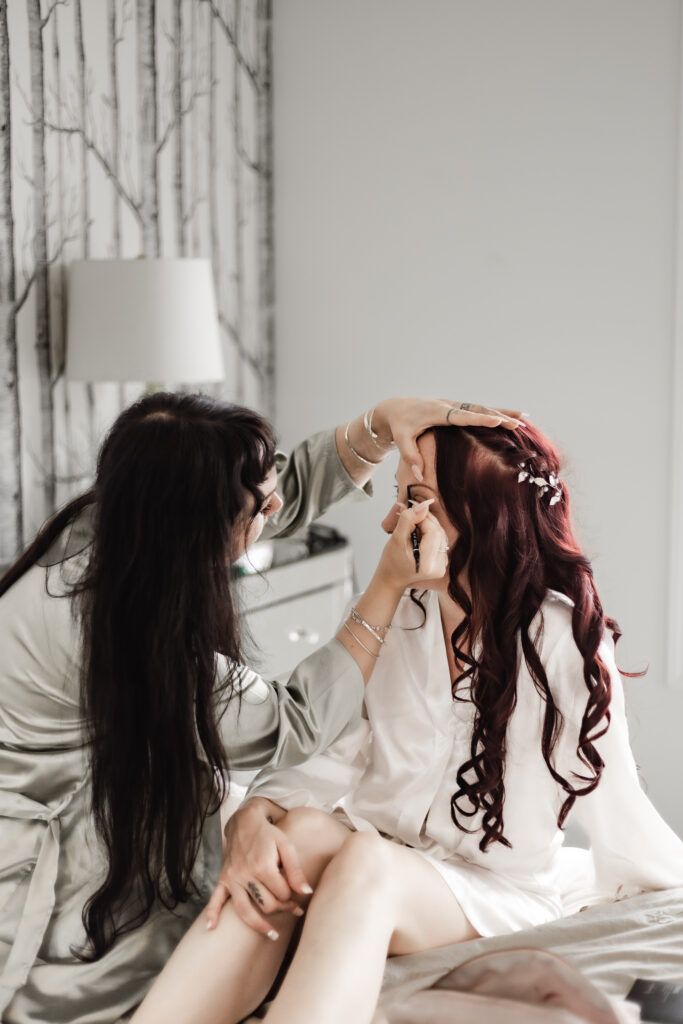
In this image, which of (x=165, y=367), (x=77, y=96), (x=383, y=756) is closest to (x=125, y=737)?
(x=383, y=756)

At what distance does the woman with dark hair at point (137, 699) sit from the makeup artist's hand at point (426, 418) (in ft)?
0.45

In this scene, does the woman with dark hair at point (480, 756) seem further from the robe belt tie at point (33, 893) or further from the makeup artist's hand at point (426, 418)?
the robe belt tie at point (33, 893)

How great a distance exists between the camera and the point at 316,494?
1.57m

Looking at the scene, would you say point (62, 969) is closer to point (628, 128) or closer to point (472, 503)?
point (472, 503)

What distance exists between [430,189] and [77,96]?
0.92m

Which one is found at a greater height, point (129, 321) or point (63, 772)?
point (129, 321)

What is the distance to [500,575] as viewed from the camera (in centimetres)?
129

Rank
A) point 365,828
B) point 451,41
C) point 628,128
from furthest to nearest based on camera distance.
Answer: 1. point 451,41
2. point 628,128
3. point 365,828

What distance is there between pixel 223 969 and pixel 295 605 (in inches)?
53.6

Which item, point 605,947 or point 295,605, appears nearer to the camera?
point 605,947

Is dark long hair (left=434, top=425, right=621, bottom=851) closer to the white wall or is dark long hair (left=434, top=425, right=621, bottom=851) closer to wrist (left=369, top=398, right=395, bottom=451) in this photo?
wrist (left=369, top=398, right=395, bottom=451)

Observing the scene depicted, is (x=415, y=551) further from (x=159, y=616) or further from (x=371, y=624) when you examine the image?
(x=159, y=616)

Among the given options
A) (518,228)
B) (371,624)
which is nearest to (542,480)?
(371,624)

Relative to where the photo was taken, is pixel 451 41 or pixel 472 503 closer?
pixel 472 503
